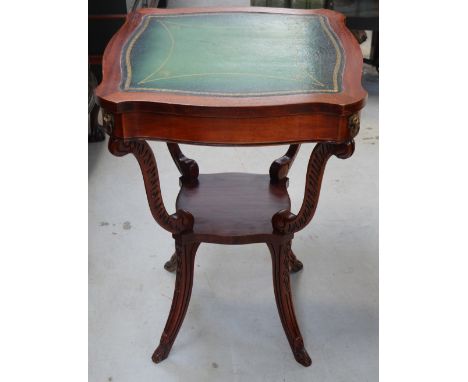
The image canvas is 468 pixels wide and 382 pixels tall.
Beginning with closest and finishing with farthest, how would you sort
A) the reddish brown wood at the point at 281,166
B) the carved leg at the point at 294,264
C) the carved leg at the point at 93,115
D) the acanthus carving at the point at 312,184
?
the acanthus carving at the point at 312,184, the reddish brown wood at the point at 281,166, the carved leg at the point at 294,264, the carved leg at the point at 93,115

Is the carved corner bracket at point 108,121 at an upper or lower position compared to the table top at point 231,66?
lower

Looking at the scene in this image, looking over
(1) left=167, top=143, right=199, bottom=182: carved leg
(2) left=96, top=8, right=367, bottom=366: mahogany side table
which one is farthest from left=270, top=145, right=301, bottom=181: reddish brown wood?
(1) left=167, top=143, right=199, bottom=182: carved leg

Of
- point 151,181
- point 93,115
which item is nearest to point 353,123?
point 151,181

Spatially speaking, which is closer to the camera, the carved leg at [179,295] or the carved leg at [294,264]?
the carved leg at [179,295]

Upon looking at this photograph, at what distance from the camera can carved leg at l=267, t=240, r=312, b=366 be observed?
1399 millimetres

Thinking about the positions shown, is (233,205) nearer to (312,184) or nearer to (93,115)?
(312,184)

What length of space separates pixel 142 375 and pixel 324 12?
1129mm

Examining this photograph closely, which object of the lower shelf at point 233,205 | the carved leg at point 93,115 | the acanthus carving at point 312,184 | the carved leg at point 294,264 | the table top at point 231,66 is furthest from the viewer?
the carved leg at point 93,115

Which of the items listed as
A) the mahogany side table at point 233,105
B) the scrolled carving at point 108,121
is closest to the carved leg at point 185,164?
the mahogany side table at point 233,105

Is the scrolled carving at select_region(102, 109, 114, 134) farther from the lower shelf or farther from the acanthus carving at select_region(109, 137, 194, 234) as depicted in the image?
the lower shelf

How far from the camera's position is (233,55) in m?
1.27

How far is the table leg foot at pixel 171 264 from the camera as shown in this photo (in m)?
1.79

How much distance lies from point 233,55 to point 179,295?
63 centimetres

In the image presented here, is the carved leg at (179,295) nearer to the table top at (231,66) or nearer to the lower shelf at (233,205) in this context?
the lower shelf at (233,205)
